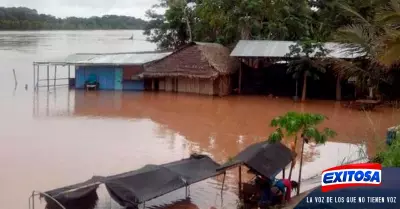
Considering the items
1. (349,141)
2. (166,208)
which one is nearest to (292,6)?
(349,141)

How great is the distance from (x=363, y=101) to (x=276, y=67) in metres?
5.20

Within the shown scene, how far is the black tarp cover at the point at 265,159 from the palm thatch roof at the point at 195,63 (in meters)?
14.0

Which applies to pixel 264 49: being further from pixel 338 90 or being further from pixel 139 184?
pixel 139 184

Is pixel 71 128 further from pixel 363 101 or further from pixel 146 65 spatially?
pixel 363 101

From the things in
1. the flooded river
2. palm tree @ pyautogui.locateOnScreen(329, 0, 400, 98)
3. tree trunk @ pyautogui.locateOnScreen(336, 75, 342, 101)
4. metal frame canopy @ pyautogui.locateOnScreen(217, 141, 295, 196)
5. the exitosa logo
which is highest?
palm tree @ pyautogui.locateOnScreen(329, 0, 400, 98)

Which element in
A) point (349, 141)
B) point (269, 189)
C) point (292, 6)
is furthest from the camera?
point (292, 6)

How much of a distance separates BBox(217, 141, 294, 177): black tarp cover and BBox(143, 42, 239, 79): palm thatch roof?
1398cm

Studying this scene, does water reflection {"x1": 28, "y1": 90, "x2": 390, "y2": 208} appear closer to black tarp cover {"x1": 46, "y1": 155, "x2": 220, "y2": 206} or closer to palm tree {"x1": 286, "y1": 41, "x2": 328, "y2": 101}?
black tarp cover {"x1": 46, "y1": 155, "x2": 220, "y2": 206}

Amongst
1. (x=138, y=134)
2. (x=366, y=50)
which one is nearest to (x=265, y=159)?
(x=366, y=50)

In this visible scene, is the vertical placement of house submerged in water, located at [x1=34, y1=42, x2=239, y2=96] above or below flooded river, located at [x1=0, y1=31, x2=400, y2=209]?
above

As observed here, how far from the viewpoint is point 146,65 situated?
25.7 metres

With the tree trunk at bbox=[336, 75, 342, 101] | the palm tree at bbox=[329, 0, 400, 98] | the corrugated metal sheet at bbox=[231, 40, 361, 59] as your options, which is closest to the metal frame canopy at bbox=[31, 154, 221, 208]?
the palm tree at bbox=[329, 0, 400, 98]

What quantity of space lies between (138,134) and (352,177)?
12.3 meters

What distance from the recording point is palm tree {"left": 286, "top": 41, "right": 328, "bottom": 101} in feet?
73.9
